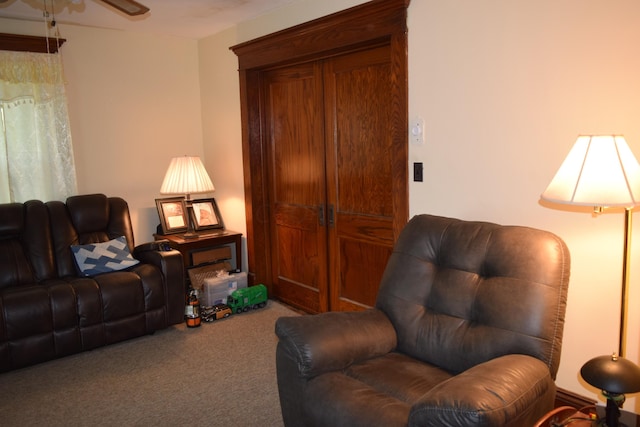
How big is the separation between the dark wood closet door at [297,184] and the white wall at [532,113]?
1.06 metres

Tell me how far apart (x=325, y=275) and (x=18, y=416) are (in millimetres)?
2158

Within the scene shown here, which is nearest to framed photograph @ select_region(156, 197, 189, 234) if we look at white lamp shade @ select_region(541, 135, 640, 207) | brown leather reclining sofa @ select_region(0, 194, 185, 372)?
brown leather reclining sofa @ select_region(0, 194, 185, 372)

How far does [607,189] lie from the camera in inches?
64.6

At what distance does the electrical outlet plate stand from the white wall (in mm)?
34

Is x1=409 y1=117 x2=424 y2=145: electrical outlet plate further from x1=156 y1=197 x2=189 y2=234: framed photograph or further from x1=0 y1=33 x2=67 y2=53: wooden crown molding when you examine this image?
x1=0 y1=33 x2=67 y2=53: wooden crown molding

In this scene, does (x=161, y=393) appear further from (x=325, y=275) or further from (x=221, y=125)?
(x=221, y=125)

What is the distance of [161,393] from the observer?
2889mm

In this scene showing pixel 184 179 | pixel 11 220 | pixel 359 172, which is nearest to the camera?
pixel 359 172

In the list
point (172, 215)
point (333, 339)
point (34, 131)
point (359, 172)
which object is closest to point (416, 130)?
point (359, 172)

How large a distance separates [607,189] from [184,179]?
341cm

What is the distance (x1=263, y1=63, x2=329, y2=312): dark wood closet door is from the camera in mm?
3898

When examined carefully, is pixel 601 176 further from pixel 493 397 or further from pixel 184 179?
pixel 184 179

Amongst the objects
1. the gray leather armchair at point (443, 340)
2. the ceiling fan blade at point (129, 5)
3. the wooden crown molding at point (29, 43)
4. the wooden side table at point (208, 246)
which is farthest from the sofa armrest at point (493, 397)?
the wooden crown molding at point (29, 43)

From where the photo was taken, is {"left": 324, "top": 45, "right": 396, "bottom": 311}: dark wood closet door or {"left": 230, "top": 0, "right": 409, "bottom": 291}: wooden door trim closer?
{"left": 230, "top": 0, "right": 409, "bottom": 291}: wooden door trim
